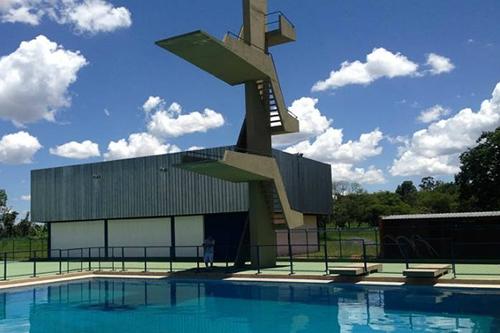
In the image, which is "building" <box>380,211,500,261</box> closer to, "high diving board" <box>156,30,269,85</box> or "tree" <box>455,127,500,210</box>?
"high diving board" <box>156,30,269,85</box>

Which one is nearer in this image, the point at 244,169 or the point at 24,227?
the point at 244,169

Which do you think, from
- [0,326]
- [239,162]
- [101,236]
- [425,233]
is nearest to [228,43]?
[239,162]

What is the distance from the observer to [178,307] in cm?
1875

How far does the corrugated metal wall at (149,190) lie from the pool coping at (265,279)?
1035 cm

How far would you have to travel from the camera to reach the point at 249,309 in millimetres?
18078

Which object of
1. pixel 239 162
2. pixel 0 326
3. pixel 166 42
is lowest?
pixel 0 326

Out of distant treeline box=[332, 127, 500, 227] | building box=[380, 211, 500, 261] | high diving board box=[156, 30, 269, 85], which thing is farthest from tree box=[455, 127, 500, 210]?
high diving board box=[156, 30, 269, 85]

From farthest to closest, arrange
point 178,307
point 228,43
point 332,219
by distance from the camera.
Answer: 1. point 332,219
2. point 228,43
3. point 178,307

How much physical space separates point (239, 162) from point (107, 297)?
774 cm

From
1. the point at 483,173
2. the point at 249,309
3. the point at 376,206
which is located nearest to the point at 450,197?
the point at 376,206

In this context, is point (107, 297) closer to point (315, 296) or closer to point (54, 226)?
point (315, 296)

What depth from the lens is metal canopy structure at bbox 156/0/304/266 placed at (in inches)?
1015

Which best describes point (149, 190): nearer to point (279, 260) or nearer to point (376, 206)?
point (279, 260)

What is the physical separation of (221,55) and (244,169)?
498 centimetres
